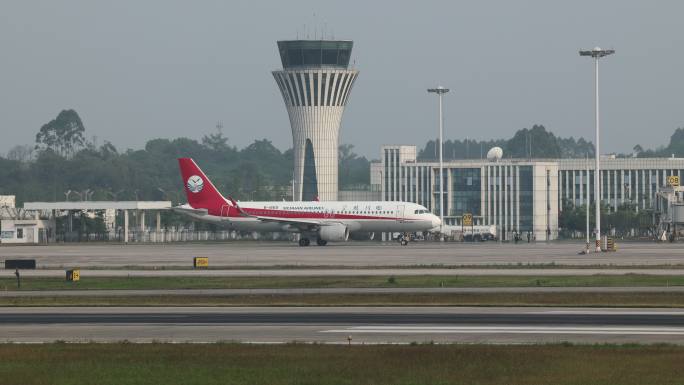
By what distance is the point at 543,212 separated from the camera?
622 ft

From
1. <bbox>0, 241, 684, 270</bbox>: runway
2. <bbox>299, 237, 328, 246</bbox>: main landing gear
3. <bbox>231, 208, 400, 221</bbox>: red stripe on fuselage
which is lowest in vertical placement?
<bbox>0, 241, 684, 270</bbox>: runway

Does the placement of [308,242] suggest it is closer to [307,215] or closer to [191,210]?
[307,215]

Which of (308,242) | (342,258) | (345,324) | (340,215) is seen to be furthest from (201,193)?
(345,324)

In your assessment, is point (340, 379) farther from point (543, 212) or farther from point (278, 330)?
point (543, 212)

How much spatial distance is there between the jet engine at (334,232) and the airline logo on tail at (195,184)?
13.7m

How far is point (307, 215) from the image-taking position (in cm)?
11712

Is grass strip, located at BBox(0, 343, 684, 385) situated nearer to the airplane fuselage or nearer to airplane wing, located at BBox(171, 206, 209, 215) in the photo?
the airplane fuselage

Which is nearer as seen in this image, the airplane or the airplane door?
the airplane door

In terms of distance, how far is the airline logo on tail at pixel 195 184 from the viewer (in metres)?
121

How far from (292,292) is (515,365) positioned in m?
26.4

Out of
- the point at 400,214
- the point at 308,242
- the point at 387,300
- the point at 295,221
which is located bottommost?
the point at 387,300

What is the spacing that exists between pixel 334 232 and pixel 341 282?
52.3 metres

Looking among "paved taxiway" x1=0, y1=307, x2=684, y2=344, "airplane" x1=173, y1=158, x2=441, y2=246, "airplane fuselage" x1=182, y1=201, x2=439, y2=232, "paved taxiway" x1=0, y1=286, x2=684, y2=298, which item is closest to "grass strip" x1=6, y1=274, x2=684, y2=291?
"paved taxiway" x1=0, y1=286, x2=684, y2=298

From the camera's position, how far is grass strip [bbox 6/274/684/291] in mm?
60094
